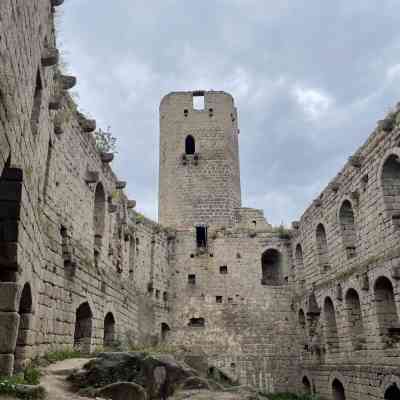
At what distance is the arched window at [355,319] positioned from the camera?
48.0ft

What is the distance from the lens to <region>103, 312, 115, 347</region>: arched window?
46.3 ft

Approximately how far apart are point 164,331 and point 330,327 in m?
7.44

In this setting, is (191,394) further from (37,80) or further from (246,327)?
(246,327)

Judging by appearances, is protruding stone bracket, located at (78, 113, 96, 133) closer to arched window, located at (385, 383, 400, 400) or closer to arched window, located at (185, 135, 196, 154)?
arched window, located at (385, 383, 400, 400)

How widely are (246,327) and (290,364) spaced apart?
2463mm

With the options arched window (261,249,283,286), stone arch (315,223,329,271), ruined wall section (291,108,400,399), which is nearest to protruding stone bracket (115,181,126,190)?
ruined wall section (291,108,400,399)

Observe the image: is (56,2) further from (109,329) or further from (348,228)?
(348,228)

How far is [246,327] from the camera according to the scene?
20.3m

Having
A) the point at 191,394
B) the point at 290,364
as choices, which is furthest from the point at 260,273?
the point at 191,394

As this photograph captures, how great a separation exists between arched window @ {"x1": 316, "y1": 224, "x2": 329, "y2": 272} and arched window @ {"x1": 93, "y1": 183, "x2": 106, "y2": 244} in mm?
8662

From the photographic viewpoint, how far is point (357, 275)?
14086 millimetres

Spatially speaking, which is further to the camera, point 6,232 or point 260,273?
point 260,273

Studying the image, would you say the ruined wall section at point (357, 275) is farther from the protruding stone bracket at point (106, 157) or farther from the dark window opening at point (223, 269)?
the protruding stone bracket at point (106, 157)

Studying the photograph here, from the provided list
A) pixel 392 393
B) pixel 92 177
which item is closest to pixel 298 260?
pixel 392 393
